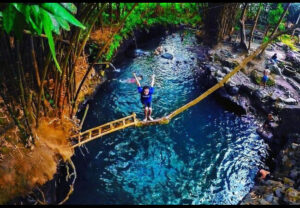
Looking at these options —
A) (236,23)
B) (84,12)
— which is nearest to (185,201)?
(84,12)

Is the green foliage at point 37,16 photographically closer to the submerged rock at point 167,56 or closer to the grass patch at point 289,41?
the submerged rock at point 167,56

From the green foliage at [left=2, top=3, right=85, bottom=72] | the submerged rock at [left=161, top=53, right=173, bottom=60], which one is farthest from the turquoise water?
the green foliage at [left=2, top=3, right=85, bottom=72]

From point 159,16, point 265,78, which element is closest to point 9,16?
point 265,78

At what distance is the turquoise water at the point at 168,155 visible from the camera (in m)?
6.92

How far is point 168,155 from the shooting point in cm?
817

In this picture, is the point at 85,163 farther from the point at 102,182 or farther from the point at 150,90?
the point at 150,90

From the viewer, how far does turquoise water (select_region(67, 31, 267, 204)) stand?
692 centimetres

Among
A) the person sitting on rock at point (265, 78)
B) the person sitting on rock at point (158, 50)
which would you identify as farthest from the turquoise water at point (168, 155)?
the person sitting on rock at point (158, 50)

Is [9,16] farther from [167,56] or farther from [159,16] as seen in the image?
[159,16]

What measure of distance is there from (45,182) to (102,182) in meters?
2.06

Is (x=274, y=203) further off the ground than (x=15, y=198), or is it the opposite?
(x=15, y=198)

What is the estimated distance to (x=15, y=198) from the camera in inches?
181

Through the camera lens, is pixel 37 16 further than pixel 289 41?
No

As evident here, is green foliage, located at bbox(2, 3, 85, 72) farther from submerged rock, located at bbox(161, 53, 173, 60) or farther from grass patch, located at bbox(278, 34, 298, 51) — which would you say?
grass patch, located at bbox(278, 34, 298, 51)
